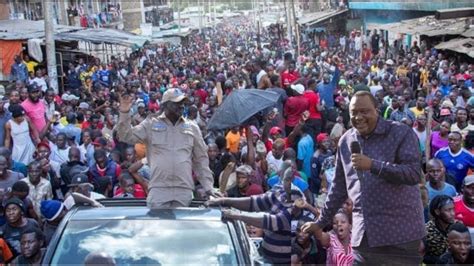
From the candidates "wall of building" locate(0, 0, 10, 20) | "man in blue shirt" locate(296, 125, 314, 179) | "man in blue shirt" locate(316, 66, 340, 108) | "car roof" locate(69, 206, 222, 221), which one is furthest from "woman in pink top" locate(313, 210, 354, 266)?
"wall of building" locate(0, 0, 10, 20)

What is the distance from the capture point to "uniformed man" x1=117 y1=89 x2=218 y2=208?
5.38 m

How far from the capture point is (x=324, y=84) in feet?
45.5

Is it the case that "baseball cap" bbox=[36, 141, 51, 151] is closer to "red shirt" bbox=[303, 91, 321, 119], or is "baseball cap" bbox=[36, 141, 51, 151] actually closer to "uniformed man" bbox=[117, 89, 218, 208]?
"uniformed man" bbox=[117, 89, 218, 208]

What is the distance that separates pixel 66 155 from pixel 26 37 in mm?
9531

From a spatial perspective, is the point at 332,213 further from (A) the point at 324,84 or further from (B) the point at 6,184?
(A) the point at 324,84

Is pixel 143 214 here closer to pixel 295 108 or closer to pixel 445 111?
pixel 295 108

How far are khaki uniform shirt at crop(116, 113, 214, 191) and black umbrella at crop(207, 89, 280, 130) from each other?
4906 mm

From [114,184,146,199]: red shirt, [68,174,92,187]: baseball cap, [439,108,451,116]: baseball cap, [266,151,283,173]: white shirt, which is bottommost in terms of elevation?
[266,151,283,173]: white shirt

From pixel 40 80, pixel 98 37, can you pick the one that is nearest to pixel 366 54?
pixel 98 37

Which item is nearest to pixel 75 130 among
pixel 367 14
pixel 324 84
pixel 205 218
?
pixel 324 84

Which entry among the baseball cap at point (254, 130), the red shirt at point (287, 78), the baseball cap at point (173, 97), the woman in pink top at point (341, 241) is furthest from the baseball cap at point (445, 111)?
the baseball cap at point (173, 97)

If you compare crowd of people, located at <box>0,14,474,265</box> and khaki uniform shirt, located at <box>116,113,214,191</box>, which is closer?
crowd of people, located at <box>0,14,474,265</box>

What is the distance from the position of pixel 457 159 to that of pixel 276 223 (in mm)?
3841

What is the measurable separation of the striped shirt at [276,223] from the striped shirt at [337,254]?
0.37 metres
